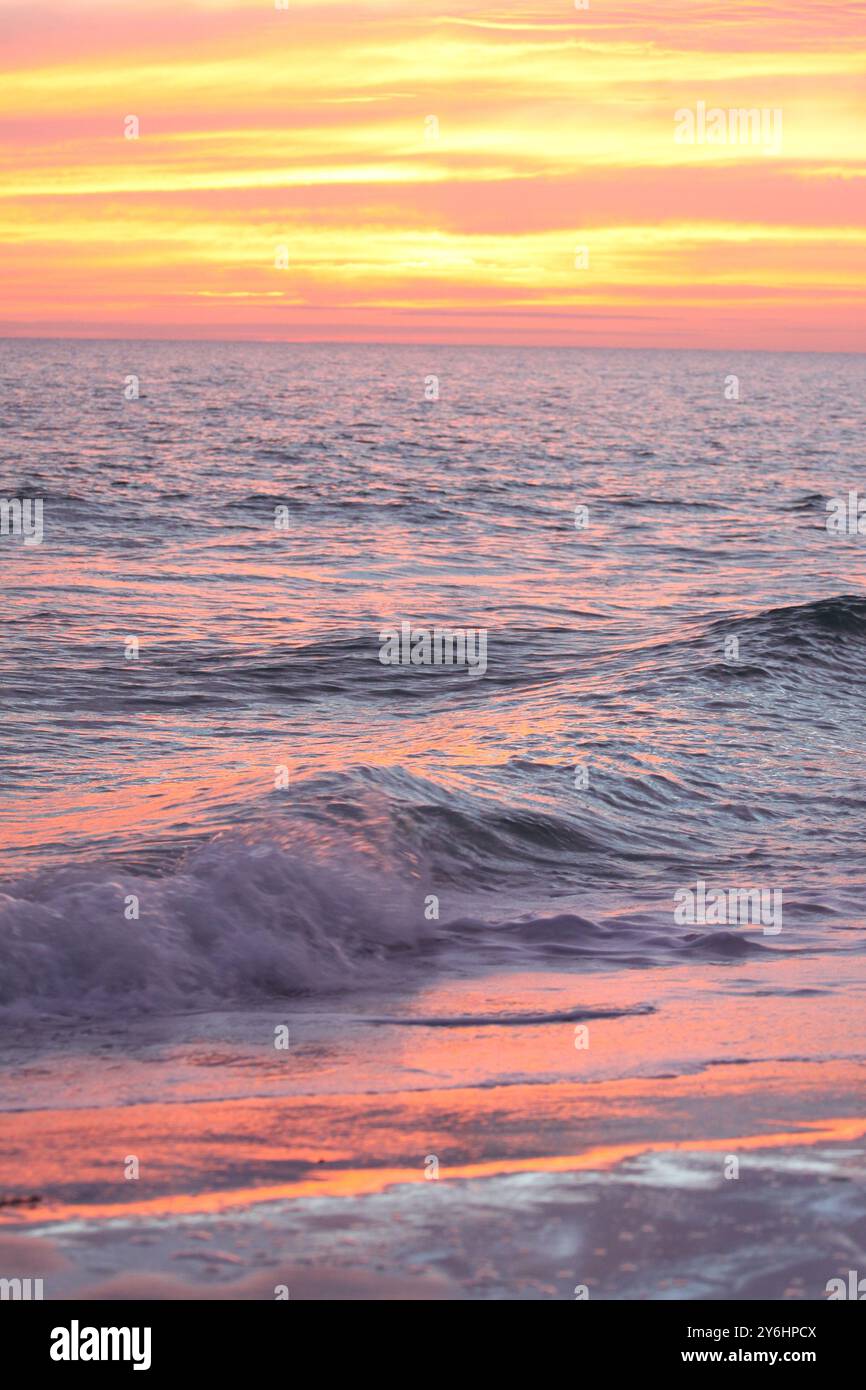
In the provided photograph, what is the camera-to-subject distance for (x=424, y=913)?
25.5ft

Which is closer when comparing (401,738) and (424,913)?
(424,913)

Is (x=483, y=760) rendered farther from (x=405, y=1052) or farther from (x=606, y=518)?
(x=606, y=518)

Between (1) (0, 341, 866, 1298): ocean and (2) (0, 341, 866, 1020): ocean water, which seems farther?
(2) (0, 341, 866, 1020): ocean water

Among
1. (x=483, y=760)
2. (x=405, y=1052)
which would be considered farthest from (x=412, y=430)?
(x=405, y=1052)

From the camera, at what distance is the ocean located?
12.7 feet

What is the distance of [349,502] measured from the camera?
31031 millimetres

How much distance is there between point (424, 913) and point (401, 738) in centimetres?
436

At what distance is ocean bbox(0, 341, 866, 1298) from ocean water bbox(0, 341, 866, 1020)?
46 mm

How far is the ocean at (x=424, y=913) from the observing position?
387 centimetres

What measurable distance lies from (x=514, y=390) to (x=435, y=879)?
95925mm

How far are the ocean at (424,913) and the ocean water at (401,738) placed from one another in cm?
5

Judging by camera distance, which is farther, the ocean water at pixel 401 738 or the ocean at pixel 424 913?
the ocean water at pixel 401 738

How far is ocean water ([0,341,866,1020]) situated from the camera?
7152mm

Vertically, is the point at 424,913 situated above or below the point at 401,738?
below
